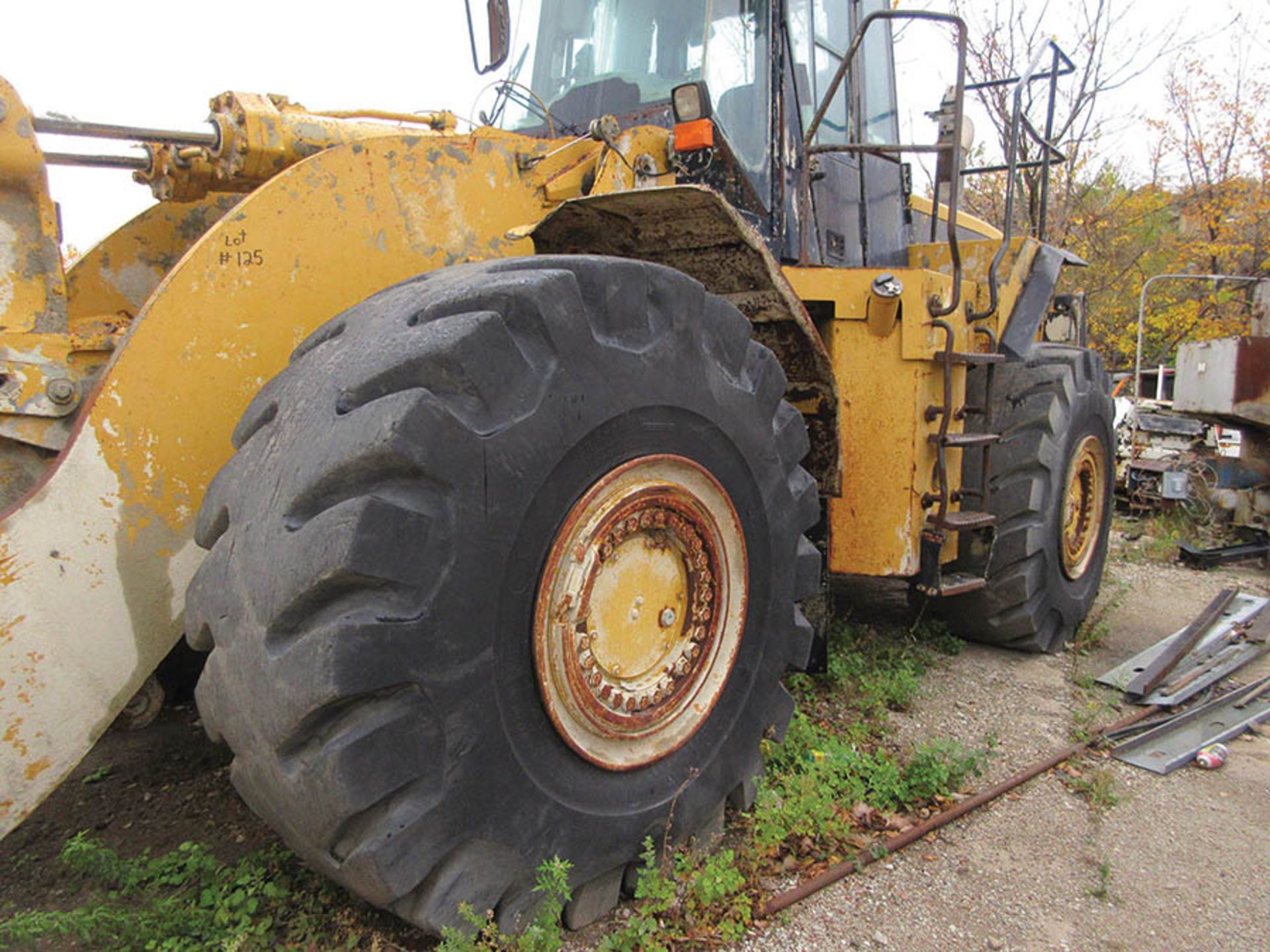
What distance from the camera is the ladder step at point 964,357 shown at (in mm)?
4141

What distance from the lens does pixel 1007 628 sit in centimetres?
495

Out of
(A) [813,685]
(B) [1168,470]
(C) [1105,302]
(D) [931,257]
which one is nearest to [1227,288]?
(C) [1105,302]

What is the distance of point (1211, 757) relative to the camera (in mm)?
3807

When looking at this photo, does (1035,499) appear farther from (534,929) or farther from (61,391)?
(61,391)

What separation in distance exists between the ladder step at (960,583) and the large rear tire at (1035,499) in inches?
4.4

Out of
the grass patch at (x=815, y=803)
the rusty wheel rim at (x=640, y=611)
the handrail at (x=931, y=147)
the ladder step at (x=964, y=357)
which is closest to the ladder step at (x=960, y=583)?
the grass patch at (x=815, y=803)

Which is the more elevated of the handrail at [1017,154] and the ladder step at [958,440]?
the handrail at [1017,154]

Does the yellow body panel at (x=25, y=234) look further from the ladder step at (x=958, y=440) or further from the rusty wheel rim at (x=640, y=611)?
the ladder step at (x=958, y=440)

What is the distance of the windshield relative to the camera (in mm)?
3863

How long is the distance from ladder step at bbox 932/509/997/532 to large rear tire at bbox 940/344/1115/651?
0.88ft

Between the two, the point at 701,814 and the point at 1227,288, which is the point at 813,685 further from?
the point at 1227,288

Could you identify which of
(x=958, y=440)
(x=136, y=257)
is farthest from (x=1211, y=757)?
(x=136, y=257)

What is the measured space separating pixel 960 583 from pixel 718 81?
246cm

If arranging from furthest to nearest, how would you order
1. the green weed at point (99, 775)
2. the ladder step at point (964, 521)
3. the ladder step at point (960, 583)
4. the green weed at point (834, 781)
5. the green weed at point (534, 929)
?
the ladder step at point (960, 583) → the ladder step at point (964, 521) → the green weed at point (99, 775) → the green weed at point (834, 781) → the green weed at point (534, 929)
